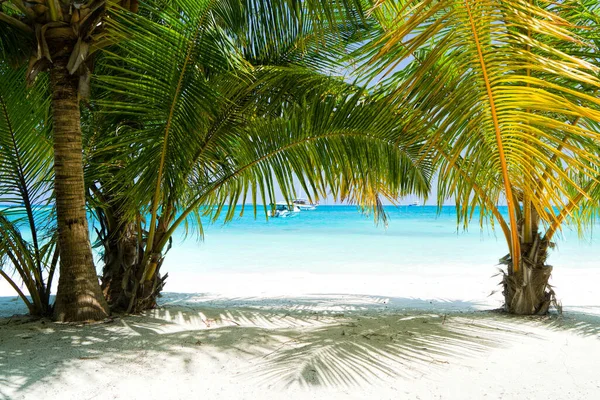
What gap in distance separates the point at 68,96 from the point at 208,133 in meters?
0.84

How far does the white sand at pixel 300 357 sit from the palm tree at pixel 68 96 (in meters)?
0.20

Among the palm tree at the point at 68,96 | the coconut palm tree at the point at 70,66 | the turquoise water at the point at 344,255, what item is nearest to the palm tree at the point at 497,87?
the coconut palm tree at the point at 70,66

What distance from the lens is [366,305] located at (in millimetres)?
4660

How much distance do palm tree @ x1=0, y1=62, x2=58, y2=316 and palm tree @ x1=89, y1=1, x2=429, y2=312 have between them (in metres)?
0.34

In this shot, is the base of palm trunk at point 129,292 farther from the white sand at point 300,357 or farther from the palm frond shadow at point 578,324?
the palm frond shadow at point 578,324

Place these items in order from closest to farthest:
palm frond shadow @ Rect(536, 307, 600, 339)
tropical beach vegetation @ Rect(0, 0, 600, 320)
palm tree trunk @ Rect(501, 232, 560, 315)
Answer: tropical beach vegetation @ Rect(0, 0, 600, 320)
palm frond shadow @ Rect(536, 307, 600, 339)
palm tree trunk @ Rect(501, 232, 560, 315)

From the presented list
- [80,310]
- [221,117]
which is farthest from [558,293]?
[80,310]

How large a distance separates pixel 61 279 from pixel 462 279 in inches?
250

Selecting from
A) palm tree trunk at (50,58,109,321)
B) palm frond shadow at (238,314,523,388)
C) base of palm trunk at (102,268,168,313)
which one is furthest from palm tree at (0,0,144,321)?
palm frond shadow at (238,314,523,388)

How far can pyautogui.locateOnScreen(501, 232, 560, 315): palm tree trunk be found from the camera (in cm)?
351

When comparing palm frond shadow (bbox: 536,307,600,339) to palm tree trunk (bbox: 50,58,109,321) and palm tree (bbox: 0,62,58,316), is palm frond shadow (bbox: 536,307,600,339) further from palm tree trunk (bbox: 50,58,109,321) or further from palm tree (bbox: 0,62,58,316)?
palm tree (bbox: 0,62,58,316)

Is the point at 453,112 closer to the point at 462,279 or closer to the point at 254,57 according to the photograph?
the point at 254,57

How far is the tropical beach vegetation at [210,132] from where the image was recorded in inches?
105

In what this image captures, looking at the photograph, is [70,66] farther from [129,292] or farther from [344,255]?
[344,255]
